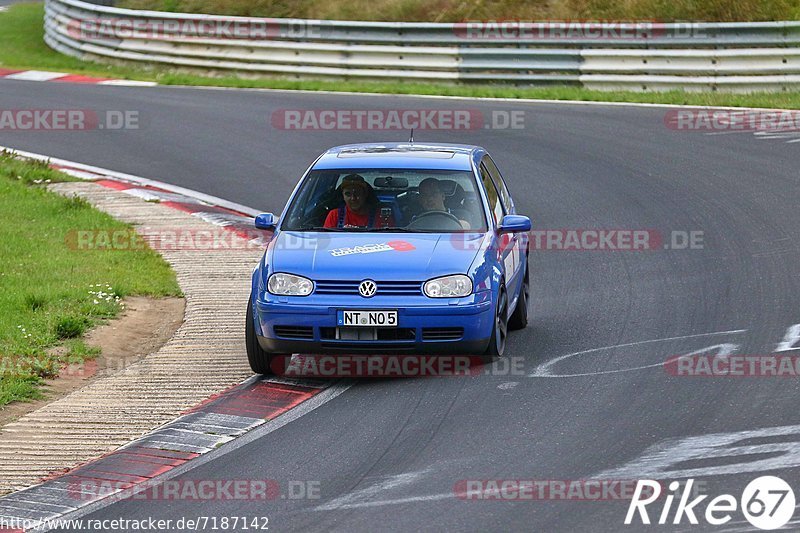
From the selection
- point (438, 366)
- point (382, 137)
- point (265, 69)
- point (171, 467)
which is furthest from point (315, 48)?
point (171, 467)

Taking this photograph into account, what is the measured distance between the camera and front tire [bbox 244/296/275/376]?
32.2 ft

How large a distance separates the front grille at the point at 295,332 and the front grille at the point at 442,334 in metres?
0.80

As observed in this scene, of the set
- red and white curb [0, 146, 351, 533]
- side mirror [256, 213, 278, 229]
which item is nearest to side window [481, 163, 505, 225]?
side mirror [256, 213, 278, 229]

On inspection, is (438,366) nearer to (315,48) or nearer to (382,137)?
(382,137)

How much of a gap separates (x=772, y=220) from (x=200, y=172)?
791cm

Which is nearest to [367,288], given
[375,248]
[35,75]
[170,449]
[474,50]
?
[375,248]

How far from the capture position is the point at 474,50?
25.3m

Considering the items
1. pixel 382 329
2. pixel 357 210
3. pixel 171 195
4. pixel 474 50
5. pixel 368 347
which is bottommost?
pixel 368 347

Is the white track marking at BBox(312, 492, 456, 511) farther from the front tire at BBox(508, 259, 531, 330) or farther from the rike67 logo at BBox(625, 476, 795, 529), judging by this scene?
the front tire at BBox(508, 259, 531, 330)

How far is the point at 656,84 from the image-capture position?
23.8 metres

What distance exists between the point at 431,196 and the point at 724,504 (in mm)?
4383

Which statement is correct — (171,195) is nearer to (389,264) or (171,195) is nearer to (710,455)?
(389,264)

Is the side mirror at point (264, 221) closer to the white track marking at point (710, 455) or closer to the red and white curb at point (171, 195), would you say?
the white track marking at point (710, 455)

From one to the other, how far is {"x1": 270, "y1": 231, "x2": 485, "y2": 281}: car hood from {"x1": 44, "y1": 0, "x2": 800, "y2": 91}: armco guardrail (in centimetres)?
1416
